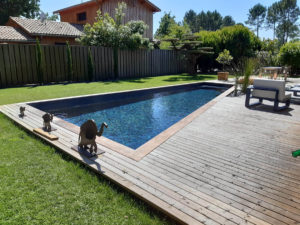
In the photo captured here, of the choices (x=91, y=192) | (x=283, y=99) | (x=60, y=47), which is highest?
(x=60, y=47)

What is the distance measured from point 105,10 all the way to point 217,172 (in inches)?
716

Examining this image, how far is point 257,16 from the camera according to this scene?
5984 cm

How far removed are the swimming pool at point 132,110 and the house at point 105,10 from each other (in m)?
11.8

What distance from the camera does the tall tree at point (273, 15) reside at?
48544mm

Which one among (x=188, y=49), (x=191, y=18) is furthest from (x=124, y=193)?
(x=191, y=18)

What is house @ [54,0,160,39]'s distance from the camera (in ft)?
59.7

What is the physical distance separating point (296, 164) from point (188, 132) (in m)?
1.74

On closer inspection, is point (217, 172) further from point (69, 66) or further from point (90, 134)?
point (69, 66)

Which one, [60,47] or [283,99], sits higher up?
[60,47]

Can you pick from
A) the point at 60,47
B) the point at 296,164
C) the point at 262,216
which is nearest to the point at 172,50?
the point at 60,47

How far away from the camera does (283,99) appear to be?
19.0ft

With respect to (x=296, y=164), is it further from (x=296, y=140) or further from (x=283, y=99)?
(x=283, y=99)

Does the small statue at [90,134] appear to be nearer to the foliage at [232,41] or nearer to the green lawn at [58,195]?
the green lawn at [58,195]

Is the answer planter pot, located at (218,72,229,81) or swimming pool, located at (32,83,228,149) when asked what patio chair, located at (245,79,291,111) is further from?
planter pot, located at (218,72,229,81)
